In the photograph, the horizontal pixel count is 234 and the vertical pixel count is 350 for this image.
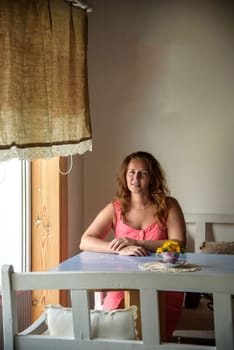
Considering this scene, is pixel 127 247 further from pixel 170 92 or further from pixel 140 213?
pixel 170 92

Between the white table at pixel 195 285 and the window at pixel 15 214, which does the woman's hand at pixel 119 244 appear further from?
the white table at pixel 195 285

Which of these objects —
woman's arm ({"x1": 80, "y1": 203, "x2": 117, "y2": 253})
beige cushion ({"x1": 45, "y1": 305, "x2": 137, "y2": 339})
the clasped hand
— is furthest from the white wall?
beige cushion ({"x1": 45, "y1": 305, "x2": 137, "y2": 339})

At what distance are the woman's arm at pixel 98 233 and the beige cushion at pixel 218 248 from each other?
0.68m

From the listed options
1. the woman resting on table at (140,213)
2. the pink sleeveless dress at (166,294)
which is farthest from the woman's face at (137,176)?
the pink sleeveless dress at (166,294)

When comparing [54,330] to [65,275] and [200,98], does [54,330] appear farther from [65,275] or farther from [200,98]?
[200,98]

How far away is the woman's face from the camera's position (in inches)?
127

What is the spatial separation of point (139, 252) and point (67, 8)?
4.14 ft

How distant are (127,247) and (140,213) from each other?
316 millimetres

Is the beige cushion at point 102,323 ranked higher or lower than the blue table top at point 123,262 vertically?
lower

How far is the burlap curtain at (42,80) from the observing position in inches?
104

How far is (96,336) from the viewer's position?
2.15m

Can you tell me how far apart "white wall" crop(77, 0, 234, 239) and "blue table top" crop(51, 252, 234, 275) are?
106cm

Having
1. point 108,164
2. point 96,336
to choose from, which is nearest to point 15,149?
point 96,336

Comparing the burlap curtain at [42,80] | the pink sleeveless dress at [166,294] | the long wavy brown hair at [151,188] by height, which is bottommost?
the pink sleeveless dress at [166,294]
